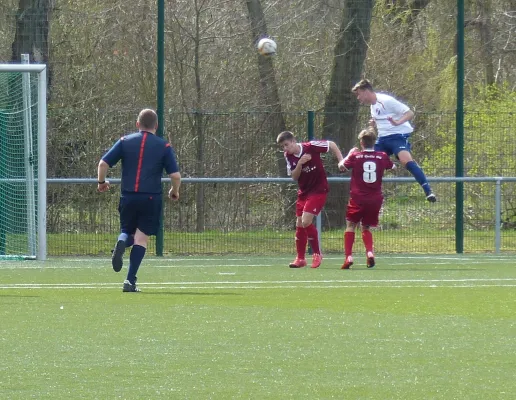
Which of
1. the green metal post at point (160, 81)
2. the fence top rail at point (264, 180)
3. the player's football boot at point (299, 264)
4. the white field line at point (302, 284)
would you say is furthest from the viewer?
the green metal post at point (160, 81)

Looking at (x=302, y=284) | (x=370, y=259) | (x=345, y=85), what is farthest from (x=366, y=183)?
(x=345, y=85)

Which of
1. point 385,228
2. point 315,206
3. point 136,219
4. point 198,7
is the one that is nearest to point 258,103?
point 198,7

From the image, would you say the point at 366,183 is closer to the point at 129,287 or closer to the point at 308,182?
the point at 308,182

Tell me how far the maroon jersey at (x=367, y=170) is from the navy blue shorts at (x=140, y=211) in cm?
307

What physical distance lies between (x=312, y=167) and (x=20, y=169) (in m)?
4.13

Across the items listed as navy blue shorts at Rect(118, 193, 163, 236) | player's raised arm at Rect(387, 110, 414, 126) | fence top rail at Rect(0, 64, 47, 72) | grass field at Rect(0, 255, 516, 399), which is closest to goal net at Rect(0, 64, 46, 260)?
fence top rail at Rect(0, 64, 47, 72)

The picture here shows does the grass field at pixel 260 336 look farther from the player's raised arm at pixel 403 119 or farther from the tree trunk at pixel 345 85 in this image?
the tree trunk at pixel 345 85

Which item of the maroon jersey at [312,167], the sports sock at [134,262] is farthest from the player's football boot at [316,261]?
the sports sock at [134,262]

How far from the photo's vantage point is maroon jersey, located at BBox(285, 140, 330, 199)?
1345 cm

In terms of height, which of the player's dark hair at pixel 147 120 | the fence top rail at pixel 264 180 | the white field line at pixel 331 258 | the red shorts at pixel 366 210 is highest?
the player's dark hair at pixel 147 120

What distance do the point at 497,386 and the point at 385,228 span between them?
11.5 meters

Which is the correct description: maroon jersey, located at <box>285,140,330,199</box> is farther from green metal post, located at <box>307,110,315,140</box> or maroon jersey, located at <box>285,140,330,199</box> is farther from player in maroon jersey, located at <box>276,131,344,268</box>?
green metal post, located at <box>307,110,315,140</box>

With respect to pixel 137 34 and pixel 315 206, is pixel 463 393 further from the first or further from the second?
pixel 137 34

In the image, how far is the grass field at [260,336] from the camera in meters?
5.87
